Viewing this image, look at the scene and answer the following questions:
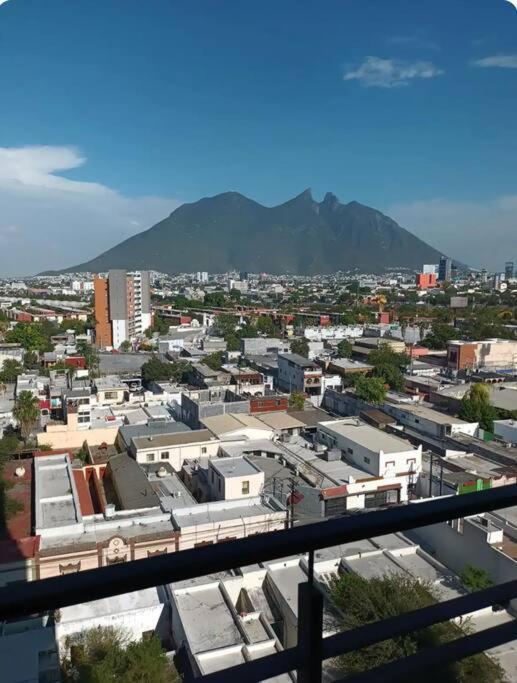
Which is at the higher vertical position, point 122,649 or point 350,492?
point 122,649

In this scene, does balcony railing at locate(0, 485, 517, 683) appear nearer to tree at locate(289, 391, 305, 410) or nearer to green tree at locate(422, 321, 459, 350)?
tree at locate(289, 391, 305, 410)

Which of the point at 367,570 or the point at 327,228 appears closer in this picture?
the point at 367,570

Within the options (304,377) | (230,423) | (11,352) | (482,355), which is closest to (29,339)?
(11,352)

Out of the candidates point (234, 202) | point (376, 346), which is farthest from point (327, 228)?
point (376, 346)

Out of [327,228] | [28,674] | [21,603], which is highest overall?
[327,228]

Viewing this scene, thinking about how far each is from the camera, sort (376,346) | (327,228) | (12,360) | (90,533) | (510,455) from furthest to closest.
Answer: (327,228) → (376,346) → (12,360) → (510,455) → (90,533)

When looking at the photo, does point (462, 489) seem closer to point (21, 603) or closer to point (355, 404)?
point (355, 404)
